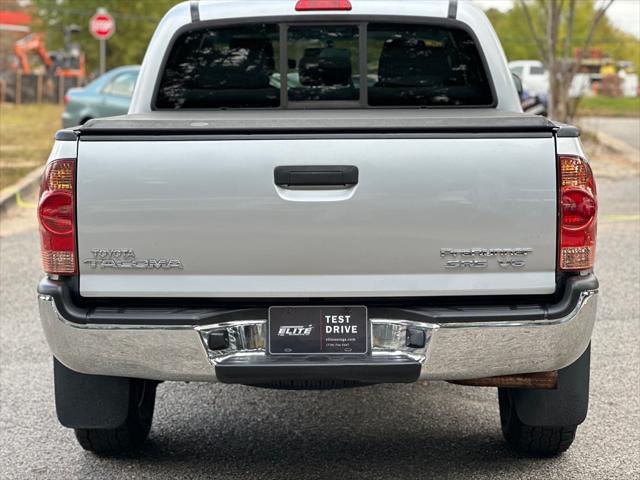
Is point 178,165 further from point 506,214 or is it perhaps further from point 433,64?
point 433,64

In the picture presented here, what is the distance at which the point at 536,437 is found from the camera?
4852mm

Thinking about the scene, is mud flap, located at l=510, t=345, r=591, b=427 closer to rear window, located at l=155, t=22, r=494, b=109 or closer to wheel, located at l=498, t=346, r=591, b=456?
wheel, located at l=498, t=346, r=591, b=456

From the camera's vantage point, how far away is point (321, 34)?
5.79 metres

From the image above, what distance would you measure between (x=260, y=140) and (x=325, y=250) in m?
0.44

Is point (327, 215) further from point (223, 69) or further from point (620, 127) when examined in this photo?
point (620, 127)

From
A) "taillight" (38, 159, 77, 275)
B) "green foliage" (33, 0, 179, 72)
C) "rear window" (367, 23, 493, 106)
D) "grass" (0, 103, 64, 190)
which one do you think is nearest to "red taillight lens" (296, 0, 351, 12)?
"rear window" (367, 23, 493, 106)

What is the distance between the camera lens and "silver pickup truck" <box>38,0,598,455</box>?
→ 4020 millimetres

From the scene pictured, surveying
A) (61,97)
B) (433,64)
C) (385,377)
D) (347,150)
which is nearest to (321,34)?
(433,64)

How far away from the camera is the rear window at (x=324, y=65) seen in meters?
5.69

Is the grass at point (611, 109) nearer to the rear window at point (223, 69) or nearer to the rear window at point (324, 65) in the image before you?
the rear window at point (324, 65)

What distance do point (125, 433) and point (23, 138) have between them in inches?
786

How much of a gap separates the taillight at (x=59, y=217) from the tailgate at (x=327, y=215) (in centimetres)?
4

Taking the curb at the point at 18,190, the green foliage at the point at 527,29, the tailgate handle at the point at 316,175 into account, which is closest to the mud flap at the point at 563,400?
the tailgate handle at the point at 316,175

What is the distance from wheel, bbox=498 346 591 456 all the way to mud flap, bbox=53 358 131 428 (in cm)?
160
